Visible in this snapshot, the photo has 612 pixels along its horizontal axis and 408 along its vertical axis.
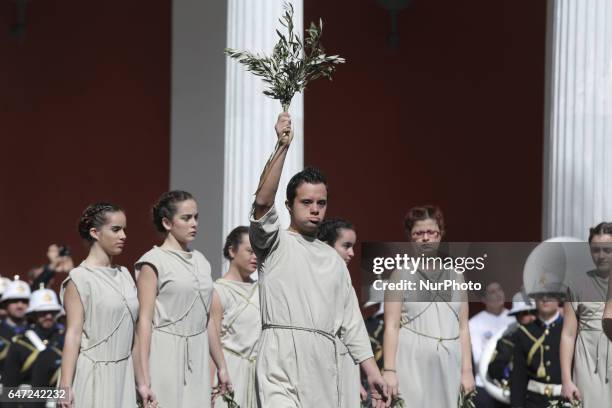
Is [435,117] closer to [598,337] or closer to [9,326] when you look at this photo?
[9,326]

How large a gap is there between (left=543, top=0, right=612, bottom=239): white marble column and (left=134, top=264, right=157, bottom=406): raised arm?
3382 mm

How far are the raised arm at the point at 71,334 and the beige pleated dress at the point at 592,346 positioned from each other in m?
3.11

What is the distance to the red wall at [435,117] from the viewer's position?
52.0 feet

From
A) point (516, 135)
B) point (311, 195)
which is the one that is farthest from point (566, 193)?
point (516, 135)

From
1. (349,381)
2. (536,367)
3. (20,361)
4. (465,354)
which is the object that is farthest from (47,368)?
(349,381)

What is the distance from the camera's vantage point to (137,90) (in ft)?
54.9

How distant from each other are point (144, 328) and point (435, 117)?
8.09 metres

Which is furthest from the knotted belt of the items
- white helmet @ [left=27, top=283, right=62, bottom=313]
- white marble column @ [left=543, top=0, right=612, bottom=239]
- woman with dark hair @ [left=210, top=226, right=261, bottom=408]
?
white helmet @ [left=27, top=283, right=62, bottom=313]

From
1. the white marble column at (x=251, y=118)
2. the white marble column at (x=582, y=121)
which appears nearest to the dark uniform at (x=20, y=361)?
the white marble column at (x=251, y=118)

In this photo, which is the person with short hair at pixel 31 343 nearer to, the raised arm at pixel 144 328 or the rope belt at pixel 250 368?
the rope belt at pixel 250 368

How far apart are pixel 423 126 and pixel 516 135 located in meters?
1.03

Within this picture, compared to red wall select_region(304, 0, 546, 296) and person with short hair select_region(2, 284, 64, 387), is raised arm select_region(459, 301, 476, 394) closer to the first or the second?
person with short hair select_region(2, 284, 64, 387)

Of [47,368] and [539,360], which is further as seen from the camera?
[47,368]

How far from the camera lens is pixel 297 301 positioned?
6840 mm
